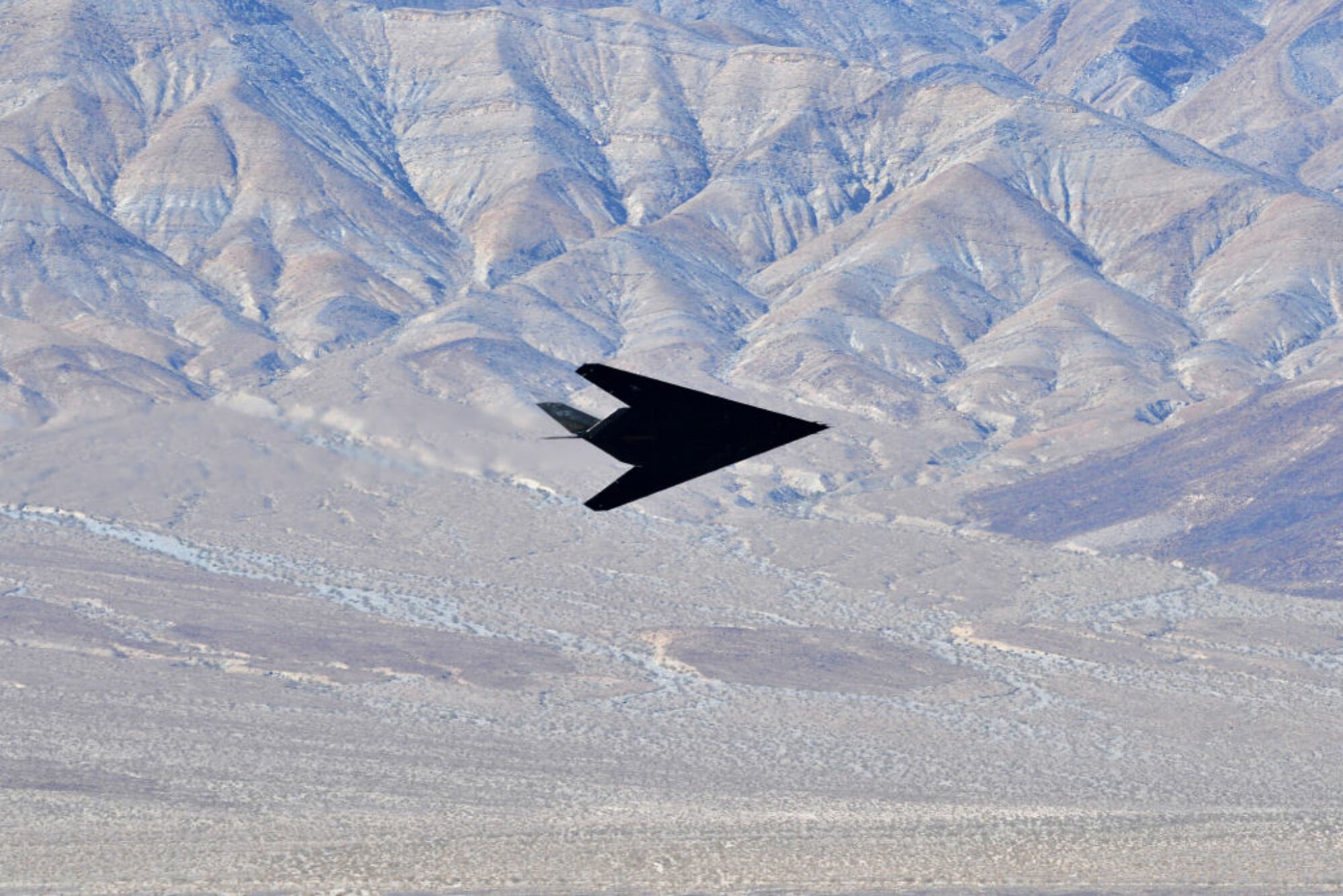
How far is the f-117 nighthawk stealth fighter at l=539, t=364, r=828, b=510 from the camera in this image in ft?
132

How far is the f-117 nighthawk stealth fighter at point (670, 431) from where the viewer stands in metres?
40.4

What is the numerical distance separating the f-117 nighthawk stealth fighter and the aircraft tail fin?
0.01m

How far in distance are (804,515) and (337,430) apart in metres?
131

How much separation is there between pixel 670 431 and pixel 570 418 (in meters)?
2.17

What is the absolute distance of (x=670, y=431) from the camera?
41.2 metres

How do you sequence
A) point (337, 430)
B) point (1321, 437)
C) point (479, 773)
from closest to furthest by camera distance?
1. point (337, 430)
2. point (479, 773)
3. point (1321, 437)

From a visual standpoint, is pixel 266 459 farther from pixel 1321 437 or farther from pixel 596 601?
pixel 1321 437

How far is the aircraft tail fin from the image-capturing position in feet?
134

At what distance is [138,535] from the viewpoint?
156625 mm

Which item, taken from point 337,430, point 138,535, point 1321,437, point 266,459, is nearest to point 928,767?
point 337,430

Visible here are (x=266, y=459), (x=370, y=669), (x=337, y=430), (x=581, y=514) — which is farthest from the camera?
(x=581, y=514)

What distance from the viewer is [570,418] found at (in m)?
41.2

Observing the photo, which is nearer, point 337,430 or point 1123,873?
point 337,430

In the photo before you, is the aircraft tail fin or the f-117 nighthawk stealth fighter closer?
the f-117 nighthawk stealth fighter
